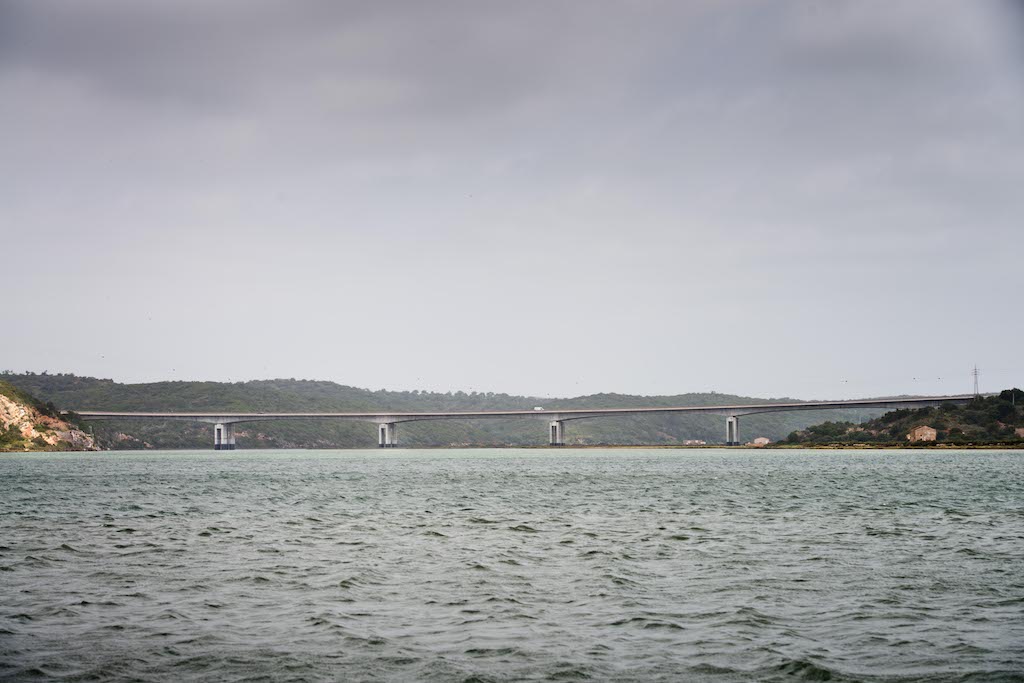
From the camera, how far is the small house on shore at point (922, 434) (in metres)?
191

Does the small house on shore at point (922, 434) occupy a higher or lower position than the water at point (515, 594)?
lower

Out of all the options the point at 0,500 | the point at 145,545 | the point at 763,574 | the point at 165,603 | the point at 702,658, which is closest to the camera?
the point at 702,658

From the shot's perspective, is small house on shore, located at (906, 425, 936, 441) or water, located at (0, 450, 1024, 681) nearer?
water, located at (0, 450, 1024, 681)

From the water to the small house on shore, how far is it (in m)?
160

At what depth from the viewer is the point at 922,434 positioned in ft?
634

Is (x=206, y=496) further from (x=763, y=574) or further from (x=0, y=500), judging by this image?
(x=763, y=574)

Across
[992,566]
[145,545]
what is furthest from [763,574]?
[145,545]

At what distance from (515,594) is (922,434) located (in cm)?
19049

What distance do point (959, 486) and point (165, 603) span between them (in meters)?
59.1

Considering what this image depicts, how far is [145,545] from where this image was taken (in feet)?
105

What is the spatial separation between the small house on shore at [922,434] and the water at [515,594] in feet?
524

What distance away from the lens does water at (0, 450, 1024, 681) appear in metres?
15.9

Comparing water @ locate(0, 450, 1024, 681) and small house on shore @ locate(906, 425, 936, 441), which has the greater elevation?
water @ locate(0, 450, 1024, 681)

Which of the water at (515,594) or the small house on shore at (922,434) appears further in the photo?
the small house on shore at (922,434)
